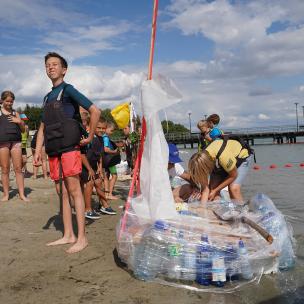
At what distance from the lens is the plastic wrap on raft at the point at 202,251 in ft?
10.2

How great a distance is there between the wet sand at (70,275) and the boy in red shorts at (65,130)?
0.26m

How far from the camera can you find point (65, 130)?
387 cm

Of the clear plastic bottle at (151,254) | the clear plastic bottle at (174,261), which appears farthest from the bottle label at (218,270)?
the clear plastic bottle at (151,254)

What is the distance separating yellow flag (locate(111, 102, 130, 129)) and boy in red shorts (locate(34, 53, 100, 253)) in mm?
5305

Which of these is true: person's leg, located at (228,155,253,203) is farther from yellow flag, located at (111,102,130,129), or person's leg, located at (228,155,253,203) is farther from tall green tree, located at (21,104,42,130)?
tall green tree, located at (21,104,42,130)

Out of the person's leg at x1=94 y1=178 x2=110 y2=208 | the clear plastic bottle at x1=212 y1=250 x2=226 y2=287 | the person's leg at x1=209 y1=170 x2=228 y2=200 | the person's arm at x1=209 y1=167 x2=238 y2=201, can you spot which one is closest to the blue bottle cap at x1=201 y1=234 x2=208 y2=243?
the clear plastic bottle at x1=212 y1=250 x2=226 y2=287

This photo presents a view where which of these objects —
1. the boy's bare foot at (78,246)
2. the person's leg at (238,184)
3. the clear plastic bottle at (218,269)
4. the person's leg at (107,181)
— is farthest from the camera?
the person's leg at (107,181)

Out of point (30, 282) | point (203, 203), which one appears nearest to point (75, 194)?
point (30, 282)

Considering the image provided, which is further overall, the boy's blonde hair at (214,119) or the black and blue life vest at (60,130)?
the boy's blonde hair at (214,119)

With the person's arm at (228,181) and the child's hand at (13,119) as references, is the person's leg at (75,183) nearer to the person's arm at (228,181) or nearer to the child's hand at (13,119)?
the person's arm at (228,181)

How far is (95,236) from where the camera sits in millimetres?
4488

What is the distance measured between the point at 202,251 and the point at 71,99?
6.50 feet

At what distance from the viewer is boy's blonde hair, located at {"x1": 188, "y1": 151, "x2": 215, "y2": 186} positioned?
4.46m

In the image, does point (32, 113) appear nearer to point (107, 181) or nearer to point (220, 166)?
point (107, 181)
